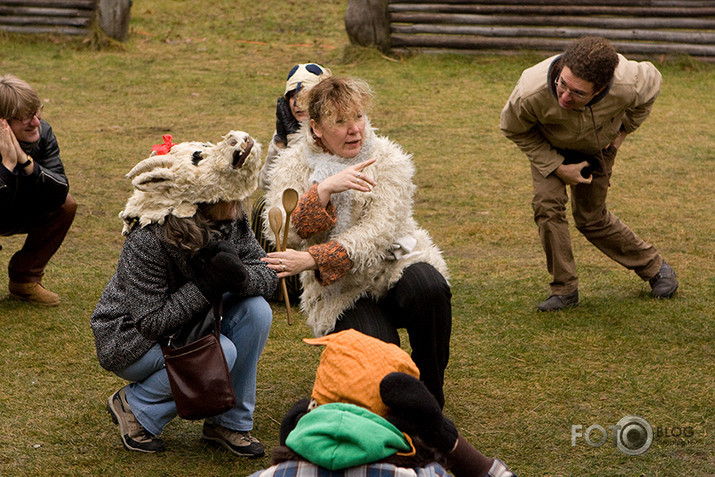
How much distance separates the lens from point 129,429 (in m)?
3.35

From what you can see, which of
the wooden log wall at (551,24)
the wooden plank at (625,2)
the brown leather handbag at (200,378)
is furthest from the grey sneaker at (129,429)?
the wooden plank at (625,2)

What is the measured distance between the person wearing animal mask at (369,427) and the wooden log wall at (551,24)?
981 centimetres

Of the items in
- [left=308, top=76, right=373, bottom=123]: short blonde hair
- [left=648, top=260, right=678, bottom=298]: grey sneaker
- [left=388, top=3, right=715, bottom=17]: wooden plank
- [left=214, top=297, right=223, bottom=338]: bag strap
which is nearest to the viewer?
[left=214, top=297, right=223, bottom=338]: bag strap

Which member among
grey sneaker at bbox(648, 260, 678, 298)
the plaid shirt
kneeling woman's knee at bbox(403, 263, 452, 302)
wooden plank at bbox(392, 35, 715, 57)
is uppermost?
the plaid shirt

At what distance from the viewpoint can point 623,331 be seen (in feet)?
15.0

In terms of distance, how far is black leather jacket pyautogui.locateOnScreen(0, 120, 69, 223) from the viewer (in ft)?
15.0

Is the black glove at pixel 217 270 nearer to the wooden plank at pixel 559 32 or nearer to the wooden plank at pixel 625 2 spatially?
the wooden plank at pixel 559 32

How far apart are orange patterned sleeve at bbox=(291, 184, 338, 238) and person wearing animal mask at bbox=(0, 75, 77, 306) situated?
179 centimetres

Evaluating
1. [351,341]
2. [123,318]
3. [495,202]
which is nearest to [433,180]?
[495,202]

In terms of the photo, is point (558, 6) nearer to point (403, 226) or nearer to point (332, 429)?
point (403, 226)

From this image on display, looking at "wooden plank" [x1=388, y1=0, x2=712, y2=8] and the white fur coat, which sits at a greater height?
the white fur coat

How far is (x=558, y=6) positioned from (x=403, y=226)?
349 inches

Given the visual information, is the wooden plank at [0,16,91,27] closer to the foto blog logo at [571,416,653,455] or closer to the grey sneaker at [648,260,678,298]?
the grey sneaker at [648,260,678,298]

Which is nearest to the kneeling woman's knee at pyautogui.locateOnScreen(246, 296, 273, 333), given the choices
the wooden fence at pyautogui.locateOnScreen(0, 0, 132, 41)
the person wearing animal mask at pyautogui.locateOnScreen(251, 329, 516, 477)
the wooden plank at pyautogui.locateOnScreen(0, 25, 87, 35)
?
the person wearing animal mask at pyautogui.locateOnScreen(251, 329, 516, 477)
